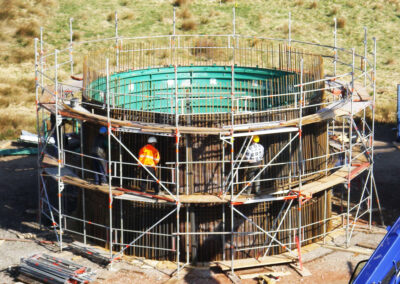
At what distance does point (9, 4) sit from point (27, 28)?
3.60m

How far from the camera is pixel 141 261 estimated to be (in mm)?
23172

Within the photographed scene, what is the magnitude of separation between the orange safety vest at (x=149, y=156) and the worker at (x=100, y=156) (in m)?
1.53

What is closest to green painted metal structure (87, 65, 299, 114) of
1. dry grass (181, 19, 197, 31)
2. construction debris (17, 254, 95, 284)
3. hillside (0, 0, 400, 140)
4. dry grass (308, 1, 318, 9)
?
construction debris (17, 254, 95, 284)

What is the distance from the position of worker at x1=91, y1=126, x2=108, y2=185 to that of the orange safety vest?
153cm

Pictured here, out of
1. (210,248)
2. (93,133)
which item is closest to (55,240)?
(93,133)

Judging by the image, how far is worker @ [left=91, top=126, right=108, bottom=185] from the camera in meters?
23.5

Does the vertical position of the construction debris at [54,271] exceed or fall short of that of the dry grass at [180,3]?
it falls short

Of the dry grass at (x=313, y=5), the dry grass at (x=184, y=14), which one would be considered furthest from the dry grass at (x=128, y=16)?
the dry grass at (x=313, y=5)

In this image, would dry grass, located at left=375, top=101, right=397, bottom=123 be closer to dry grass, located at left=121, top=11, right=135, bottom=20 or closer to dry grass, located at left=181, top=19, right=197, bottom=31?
dry grass, located at left=181, top=19, right=197, bottom=31

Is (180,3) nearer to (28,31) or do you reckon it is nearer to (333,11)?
(28,31)

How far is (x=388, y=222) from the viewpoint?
87.6ft

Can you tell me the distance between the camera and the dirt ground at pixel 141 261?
873 inches

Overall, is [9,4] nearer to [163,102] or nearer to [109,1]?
[109,1]

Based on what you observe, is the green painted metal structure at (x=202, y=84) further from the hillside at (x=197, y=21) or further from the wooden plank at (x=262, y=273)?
the hillside at (x=197, y=21)
